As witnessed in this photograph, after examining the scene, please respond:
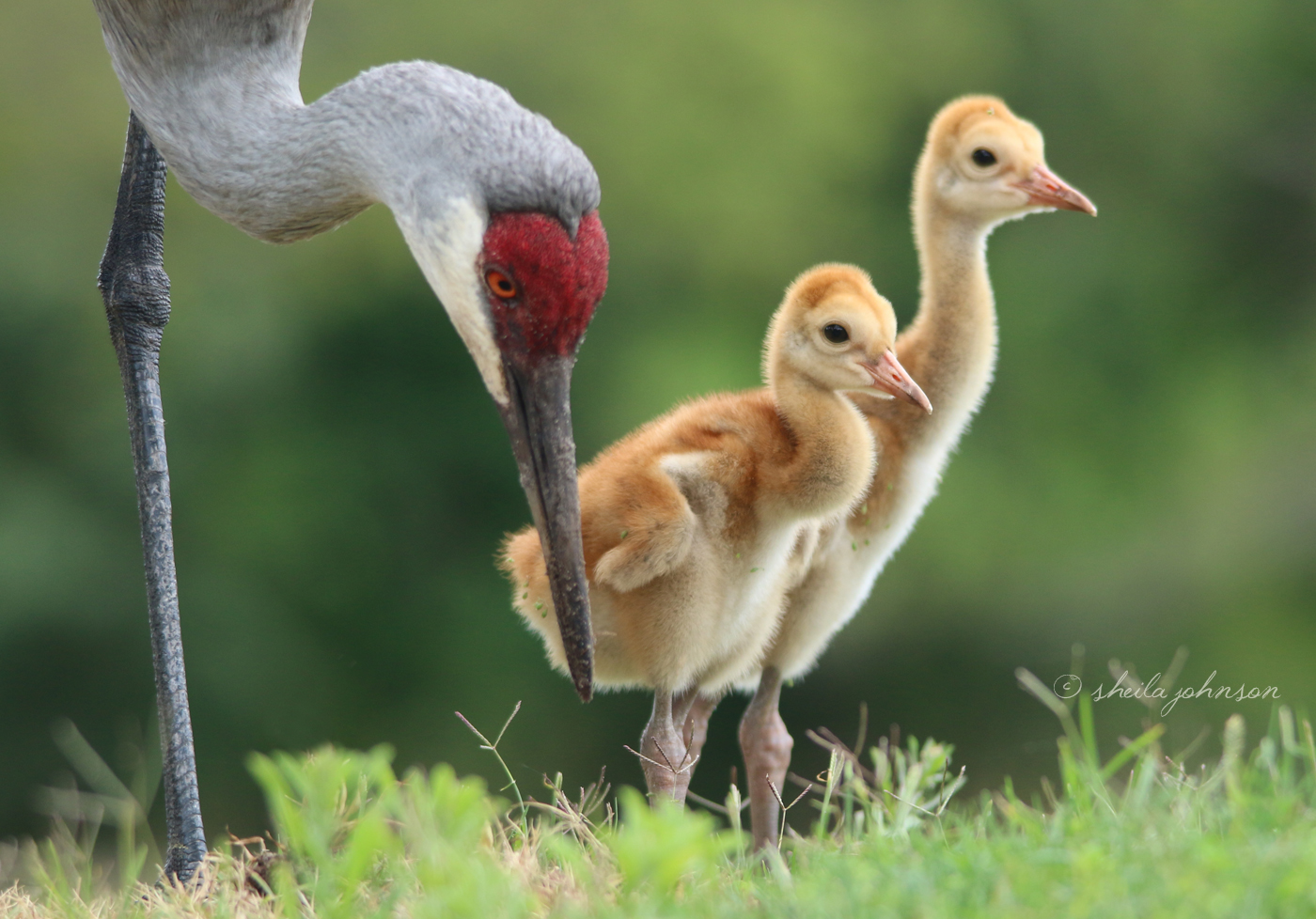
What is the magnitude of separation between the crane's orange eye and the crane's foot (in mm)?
859

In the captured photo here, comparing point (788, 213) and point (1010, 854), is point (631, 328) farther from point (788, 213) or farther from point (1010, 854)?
point (1010, 854)

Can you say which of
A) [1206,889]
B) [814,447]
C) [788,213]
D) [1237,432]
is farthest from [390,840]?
[1237,432]

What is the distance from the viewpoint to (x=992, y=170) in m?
3.37

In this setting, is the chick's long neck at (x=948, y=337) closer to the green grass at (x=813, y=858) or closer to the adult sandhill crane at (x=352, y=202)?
the green grass at (x=813, y=858)

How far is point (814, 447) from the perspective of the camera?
2.78 meters

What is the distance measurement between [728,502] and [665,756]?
1.58ft

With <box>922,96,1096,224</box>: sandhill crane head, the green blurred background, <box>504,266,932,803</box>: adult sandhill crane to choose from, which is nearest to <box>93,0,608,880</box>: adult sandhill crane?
<box>504,266,932,803</box>: adult sandhill crane

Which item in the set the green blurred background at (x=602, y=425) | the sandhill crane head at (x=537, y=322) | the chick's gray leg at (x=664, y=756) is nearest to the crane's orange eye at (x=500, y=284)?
the sandhill crane head at (x=537, y=322)

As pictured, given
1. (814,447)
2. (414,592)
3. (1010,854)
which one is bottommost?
(414,592)

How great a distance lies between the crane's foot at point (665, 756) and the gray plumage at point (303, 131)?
1.00 metres

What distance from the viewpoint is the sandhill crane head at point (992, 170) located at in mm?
3338

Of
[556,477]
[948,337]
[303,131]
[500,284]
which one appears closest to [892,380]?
[948,337]

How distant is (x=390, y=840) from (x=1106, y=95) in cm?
872

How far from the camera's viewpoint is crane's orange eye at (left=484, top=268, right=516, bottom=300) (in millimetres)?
2338
